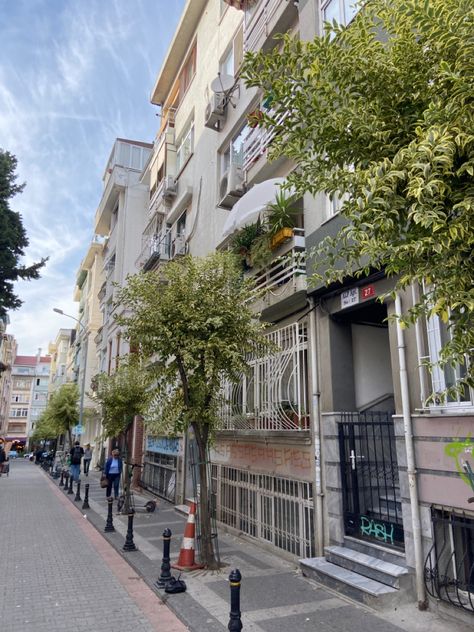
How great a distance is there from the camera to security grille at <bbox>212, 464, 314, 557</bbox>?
8.56 meters

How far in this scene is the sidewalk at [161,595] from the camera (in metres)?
→ 5.66

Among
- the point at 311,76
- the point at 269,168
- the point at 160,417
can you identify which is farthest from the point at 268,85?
the point at 269,168

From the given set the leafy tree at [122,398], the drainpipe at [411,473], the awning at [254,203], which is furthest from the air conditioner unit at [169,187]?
the drainpipe at [411,473]

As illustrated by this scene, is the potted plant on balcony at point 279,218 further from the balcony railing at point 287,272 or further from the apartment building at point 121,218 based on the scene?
the apartment building at point 121,218

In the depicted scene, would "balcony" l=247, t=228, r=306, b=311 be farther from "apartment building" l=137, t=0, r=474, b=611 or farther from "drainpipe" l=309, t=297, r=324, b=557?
"drainpipe" l=309, t=297, r=324, b=557

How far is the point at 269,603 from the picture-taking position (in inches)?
251

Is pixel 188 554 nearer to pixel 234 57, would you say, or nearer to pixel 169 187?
pixel 234 57

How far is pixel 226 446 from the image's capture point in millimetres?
12125

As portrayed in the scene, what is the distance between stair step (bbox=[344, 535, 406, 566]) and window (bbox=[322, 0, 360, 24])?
9109 millimetres

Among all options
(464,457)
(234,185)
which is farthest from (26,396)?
(464,457)

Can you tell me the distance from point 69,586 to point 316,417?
4727 mm

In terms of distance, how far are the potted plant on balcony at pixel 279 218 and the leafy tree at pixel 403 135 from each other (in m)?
5.15

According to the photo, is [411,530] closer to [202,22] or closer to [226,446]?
[226,446]

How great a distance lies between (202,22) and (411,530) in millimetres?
19835
